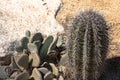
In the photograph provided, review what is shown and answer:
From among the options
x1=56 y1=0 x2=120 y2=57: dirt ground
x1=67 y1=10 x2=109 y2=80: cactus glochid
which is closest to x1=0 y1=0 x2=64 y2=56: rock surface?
x1=56 y1=0 x2=120 y2=57: dirt ground

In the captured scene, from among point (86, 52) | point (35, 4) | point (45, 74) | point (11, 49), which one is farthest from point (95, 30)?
point (35, 4)

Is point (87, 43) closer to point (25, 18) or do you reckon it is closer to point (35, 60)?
point (35, 60)

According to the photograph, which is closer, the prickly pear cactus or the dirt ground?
the prickly pear cactus

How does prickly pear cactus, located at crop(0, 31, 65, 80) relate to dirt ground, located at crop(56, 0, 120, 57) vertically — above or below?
below

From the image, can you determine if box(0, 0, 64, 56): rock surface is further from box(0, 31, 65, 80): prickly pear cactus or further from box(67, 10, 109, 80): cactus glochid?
box(67, 10, 109, 80): cactus glochid

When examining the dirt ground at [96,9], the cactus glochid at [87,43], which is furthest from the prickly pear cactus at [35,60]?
the dirt ground at [96,9]

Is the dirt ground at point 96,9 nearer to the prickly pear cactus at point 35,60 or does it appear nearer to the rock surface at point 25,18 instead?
the rock surface at point 25,18
